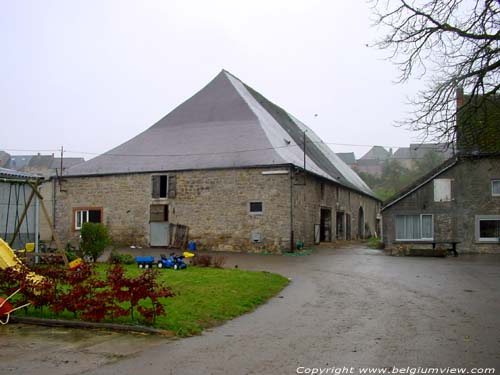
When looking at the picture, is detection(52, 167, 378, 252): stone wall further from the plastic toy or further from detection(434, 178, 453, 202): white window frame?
the plastic toy

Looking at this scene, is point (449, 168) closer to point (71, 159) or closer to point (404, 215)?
point (404, 215)

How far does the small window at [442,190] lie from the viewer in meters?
27.5

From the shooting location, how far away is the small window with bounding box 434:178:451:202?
27547 millimetres

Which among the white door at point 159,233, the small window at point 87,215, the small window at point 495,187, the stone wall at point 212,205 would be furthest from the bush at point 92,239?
the small window at point 495,187

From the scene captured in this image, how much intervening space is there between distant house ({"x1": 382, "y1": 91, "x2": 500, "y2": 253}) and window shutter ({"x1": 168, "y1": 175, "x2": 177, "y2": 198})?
1178 cm

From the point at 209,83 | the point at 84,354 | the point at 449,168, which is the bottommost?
the point at 84,354

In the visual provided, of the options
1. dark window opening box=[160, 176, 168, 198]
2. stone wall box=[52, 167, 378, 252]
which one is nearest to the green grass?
stone wall box=[52, 167, 378, 252]

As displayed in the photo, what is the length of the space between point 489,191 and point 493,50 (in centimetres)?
1792

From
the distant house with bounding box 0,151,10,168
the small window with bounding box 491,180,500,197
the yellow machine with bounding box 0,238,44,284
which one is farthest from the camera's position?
the distant house with bounding box 0,151,10,168

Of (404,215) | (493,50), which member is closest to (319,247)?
(404,215)

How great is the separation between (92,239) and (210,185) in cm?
1109

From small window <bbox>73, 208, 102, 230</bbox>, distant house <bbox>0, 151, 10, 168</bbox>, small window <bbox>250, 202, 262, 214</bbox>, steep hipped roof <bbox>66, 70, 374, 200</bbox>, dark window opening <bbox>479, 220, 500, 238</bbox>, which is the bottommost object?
dark window opening <bbox>479, 220, 500, 238</bbox>

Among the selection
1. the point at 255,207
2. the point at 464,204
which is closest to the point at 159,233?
the point at 255,207

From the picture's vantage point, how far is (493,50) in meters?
10.8
